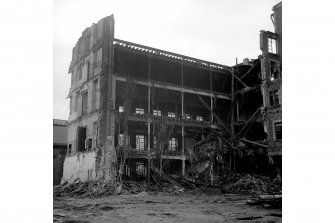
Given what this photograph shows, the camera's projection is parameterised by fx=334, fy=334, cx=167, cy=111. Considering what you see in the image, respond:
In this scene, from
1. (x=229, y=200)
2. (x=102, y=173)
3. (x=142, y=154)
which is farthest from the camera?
(x=142, y=154)

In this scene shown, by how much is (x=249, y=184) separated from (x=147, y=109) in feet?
35.5

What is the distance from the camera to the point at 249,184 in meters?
19.0

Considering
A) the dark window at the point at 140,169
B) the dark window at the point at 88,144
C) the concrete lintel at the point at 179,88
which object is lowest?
the dark window at the point at 140,169

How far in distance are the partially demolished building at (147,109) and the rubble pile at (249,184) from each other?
2.00 metres

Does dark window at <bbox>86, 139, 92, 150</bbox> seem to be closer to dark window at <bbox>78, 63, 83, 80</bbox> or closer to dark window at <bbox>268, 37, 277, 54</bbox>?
dark window at <bbox>78, 63, 83, 80</bbox>

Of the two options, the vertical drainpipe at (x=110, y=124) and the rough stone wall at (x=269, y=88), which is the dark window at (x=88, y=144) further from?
the rough stone wall at (x=269, y=88)

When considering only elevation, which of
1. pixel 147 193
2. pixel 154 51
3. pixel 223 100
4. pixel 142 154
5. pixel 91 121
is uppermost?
pixel 154 51

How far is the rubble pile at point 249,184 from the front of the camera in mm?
17844

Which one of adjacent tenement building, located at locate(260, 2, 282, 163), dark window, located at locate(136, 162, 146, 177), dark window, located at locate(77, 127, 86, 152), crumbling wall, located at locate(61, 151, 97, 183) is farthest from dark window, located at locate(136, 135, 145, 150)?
adjacent tenement building, located at locate(260, 2, 282, 163)

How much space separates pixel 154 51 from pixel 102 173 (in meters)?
9.88

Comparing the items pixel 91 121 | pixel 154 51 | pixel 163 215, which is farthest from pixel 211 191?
pixel 154 51

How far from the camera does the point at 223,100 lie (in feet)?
97.6

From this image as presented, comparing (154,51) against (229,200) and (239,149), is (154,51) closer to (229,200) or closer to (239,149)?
(239,149)

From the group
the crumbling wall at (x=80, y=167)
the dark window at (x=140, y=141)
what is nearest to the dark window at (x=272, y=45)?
the dark window at (x=140, y=141)
